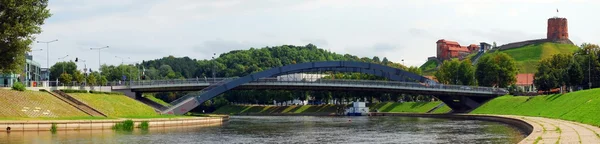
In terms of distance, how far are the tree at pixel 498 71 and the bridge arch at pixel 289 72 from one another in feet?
66.0

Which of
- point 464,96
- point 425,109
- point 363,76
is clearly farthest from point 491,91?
point 363,76

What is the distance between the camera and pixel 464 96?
13050cm

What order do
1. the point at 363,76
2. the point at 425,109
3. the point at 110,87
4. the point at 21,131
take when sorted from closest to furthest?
1. the point at 21,131
2. the point at 110,87
3. the point at 425,109
4. the point at 363,76

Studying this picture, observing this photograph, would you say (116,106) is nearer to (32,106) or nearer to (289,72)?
(32,106)

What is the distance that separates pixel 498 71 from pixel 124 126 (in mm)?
97388

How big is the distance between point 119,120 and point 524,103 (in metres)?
61.7

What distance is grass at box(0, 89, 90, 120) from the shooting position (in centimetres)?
7025

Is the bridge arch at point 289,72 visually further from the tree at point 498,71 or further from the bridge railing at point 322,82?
the tree at point 498,71

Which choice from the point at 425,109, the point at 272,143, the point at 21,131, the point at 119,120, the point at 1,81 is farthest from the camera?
the point at 425,109

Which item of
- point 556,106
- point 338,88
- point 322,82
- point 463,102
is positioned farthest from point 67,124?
point 463,102

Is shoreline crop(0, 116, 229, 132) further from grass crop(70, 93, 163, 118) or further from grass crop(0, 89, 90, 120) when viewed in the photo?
grass crop(70, 93, 163, 118)

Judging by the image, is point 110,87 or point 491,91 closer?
point 110,87

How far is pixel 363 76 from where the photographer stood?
175 meters

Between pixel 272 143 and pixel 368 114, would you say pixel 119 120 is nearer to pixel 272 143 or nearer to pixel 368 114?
pixel 272 143
